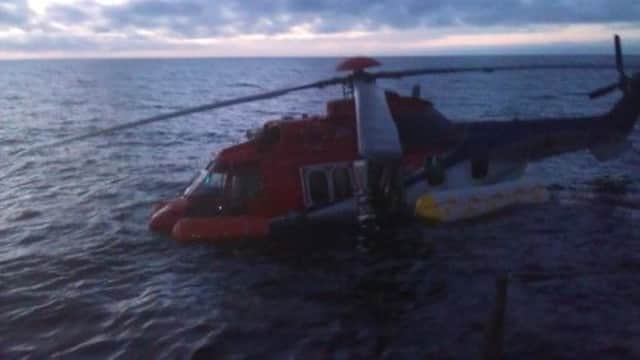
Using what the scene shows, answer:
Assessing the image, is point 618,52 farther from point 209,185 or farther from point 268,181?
point 209,185

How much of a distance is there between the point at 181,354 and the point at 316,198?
7511 millimetres

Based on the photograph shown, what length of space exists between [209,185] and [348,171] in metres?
3.99

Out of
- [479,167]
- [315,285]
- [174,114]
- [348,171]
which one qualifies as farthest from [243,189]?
[479,167]

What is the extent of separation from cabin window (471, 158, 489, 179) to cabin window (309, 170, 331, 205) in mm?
4903

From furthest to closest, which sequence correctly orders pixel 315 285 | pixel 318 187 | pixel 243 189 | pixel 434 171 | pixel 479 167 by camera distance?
pixel 479 167
pixel 434 171
pixel 318 187
pixel 243 189
pixel 315 285

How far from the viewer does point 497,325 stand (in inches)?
440

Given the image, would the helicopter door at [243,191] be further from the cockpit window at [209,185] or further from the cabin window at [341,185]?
the cabin window at [341,185]

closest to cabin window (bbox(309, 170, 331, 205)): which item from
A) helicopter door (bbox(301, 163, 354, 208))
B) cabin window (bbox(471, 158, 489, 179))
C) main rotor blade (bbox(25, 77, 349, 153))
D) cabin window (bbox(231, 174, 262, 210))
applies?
helicopter door (bbox(301, 163, 354, 208))

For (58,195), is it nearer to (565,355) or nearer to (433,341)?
(433,341)

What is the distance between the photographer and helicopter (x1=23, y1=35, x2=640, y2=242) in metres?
19.2

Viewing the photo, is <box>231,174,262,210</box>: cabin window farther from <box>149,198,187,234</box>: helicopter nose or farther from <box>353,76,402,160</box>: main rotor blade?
<box>353,76,402,160</box>: main rotor blade

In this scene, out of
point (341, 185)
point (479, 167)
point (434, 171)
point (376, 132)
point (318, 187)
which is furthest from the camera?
point (479, 167)

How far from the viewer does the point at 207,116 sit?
62125 millimetres

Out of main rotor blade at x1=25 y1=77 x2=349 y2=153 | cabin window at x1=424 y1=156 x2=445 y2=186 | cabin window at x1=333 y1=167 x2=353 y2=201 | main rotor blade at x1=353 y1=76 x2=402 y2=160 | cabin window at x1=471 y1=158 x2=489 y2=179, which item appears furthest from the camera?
cabin window at x1=471 y1=158 x2=489 y2=179
